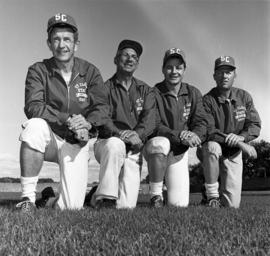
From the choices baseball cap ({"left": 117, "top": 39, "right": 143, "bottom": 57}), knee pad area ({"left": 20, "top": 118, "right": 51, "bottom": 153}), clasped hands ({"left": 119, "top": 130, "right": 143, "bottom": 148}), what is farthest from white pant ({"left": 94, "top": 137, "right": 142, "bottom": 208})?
baseball cap ({"left": 117, "top": 39, "right": 143, "bottom": 57})

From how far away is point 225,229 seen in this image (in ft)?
10.4

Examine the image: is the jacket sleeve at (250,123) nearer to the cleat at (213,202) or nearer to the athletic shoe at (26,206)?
the cleat at (213,202)

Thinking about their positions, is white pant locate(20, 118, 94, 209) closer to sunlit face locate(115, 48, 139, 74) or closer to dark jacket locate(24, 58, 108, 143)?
dark jacket locate(24, 58, 108, 143)

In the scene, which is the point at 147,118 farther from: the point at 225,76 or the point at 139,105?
the point at 225,76

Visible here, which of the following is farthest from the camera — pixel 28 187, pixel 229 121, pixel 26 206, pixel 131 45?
pixel 229 121

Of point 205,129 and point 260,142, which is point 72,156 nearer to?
point 205,129

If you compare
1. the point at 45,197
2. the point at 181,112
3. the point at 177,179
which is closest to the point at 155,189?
the point at 177,179

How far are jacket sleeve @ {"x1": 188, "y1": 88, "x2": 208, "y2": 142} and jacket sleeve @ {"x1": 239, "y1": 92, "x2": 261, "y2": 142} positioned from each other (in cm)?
79

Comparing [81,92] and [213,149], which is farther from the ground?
[81,92]

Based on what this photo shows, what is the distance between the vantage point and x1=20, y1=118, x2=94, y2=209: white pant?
4684mm

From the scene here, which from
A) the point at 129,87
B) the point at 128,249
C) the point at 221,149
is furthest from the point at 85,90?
the point at 128,249

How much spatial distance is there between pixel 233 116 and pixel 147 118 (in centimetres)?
169

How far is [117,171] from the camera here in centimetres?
498

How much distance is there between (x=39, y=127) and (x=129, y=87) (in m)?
1.57
